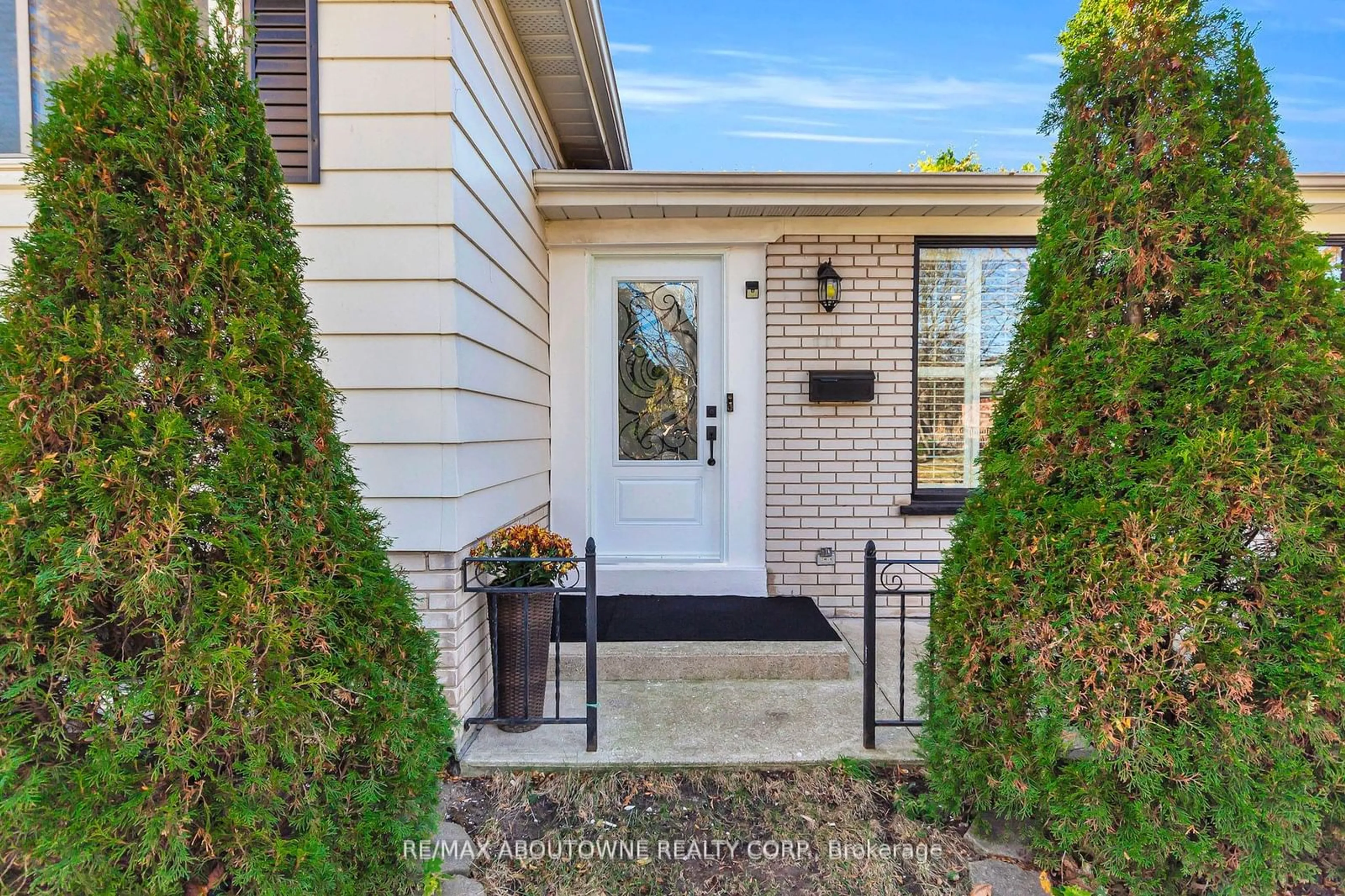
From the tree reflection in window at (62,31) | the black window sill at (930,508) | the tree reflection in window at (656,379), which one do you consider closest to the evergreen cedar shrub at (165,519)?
the tree reflection in window at (62,31)

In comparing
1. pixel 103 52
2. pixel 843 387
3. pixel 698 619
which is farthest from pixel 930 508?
pixel 103 52

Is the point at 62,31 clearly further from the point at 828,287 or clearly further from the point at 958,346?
the point at 958,346

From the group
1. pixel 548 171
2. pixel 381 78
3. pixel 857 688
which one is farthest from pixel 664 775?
pixel 548 171

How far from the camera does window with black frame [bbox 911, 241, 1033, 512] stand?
3748mm

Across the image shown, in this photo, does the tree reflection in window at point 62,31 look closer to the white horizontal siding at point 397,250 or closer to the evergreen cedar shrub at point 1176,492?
the white horizontal siding at point 397,250

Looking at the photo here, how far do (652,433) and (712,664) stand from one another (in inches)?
63.0

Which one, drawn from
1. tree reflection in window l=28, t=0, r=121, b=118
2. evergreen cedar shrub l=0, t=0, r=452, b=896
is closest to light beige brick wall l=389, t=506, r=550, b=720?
evergreen cedar shrub l=0, t=0, r=452, b=896

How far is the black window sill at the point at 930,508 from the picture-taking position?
12.2 ft

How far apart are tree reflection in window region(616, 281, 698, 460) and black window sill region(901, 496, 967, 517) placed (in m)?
1.47

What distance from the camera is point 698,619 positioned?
321 cm

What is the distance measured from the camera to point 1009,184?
10.8 ft

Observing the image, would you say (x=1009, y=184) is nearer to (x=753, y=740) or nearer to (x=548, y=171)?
(x=548, y=171)

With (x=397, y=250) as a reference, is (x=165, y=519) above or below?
below

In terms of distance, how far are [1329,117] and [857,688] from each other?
7619 mm
